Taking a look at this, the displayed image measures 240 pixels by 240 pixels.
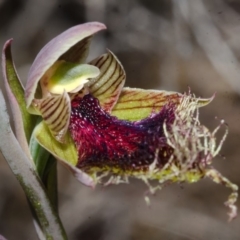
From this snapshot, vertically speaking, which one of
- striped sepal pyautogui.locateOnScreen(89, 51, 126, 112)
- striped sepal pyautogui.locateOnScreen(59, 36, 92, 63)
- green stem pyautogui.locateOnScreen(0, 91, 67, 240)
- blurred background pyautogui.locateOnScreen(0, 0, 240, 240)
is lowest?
blurred background pyautogui.locateOnScreen(0, 0, 240, 240)

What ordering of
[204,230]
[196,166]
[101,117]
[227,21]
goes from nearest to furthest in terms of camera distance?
[196,166] → [101,117] → [204,230] → [227,21]

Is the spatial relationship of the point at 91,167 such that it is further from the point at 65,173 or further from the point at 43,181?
the point at 65,173

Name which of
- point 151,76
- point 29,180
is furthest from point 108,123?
point 151,76

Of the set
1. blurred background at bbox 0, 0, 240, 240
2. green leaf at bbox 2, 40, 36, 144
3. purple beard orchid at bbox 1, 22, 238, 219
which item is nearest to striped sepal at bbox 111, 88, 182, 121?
purple beard orchid at bbox 1, 22, 238, 219

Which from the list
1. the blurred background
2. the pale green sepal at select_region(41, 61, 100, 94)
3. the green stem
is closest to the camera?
the green stem

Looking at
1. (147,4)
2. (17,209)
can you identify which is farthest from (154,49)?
(17,209)

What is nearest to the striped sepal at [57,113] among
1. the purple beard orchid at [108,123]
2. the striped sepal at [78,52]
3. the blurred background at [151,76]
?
the purple beard orchid at [108,123]

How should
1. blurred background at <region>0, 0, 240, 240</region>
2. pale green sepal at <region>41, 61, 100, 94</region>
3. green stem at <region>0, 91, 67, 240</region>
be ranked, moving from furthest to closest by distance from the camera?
blurred background at <region>0, 0, 240, 240</region> < pale green sepal at <region>41, 61, 100, 94</region> < green stem at <region>0, 91, 67, 240</region>

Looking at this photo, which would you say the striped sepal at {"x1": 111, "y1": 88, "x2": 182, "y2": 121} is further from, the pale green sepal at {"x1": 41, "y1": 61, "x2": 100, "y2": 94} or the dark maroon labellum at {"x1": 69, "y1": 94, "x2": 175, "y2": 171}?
the pale green sepal at {"x1": 41, "y1": 61, "x2": 100, "y2": 94}
